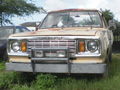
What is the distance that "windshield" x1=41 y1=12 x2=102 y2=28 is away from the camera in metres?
4.91

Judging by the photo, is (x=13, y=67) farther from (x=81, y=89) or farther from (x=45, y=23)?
(x=45, y=23)

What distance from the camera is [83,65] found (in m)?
3.47

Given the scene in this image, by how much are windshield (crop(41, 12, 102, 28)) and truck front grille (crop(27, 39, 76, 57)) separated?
1.37 metres

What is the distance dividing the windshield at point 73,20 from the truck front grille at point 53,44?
1.37 meters

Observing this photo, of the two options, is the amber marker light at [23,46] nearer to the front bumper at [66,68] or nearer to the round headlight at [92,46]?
the front bumper at [66,68]

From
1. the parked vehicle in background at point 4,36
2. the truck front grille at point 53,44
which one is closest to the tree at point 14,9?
the parked vehicle in background at point 4,36

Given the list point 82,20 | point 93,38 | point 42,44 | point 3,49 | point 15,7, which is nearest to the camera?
point 93,38

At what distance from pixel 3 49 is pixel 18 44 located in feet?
9.55

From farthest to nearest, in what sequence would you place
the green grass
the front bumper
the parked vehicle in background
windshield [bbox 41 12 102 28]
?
the parked vehicle in background
windshield [bbox 41 12 102 28]
the green grass
the front bumper

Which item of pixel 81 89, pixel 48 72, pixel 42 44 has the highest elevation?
pixel 42 44

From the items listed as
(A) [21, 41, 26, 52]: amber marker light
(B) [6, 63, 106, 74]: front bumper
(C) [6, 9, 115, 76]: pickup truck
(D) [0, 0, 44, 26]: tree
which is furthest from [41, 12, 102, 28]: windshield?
(D) [0, 0, 44, 26]: tree

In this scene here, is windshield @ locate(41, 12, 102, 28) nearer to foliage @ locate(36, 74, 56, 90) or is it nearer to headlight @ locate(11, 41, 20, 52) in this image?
headlight @ locate(11, 41, 20, 52)

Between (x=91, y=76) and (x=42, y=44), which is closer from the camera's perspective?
(x=42, y=44)

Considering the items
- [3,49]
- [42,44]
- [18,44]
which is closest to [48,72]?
[42,44]
